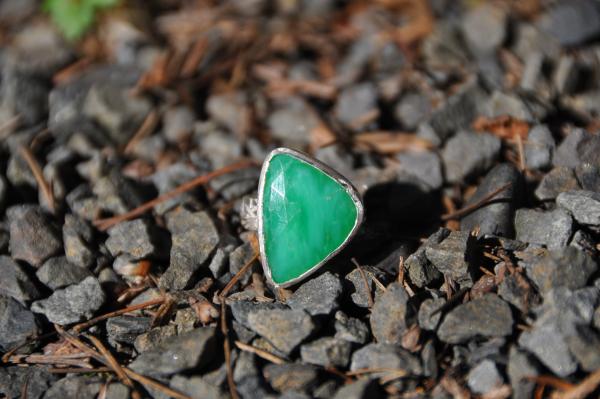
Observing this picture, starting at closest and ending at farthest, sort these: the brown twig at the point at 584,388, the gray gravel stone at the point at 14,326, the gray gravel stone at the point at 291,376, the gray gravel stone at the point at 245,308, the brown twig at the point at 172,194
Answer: the brown twig at the point at 584,388 → the gray gravel stone at the point at 291,376 → the gray gravel stone at the point at 245,308 → the gray gravel stone at the point at 14,326 → the brown twig at the point at 172,194

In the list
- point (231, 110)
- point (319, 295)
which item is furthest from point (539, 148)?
point (231, 110)

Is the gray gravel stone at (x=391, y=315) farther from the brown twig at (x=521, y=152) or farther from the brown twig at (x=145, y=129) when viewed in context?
the brown twig at (x=145, y=129)

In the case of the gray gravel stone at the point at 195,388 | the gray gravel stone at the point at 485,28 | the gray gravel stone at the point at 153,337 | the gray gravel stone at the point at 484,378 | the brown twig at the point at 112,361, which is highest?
the gray gravel stone at the point at 485,28

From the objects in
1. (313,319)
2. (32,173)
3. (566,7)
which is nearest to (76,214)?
(32,173)

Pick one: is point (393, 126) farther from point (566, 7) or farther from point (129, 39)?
point (129, 39)

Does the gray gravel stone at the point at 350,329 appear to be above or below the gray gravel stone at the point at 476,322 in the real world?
below

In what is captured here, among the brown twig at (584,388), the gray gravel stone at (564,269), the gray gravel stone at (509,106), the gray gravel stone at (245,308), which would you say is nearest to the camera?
the brown twig at (584,388)

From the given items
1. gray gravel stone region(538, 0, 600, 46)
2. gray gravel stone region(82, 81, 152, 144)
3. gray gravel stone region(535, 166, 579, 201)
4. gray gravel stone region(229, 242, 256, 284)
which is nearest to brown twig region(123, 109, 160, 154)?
gray gravel stone region(82, 81, 152, 144)

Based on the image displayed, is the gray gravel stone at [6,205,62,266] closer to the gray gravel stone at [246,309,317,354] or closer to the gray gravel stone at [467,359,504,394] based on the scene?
the gray gravel stone at [246,309,317,354]

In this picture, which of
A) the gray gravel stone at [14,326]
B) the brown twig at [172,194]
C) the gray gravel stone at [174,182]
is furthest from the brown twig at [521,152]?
the gray gravel stone at [14,326]
